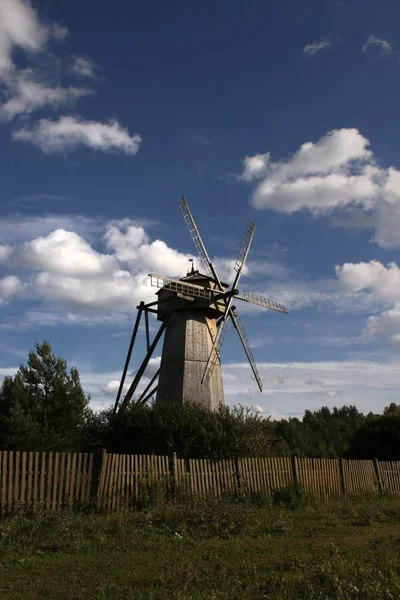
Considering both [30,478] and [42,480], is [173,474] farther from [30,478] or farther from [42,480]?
[30,478]

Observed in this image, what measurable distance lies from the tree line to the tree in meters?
0.05

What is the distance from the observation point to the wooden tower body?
87.2 feet

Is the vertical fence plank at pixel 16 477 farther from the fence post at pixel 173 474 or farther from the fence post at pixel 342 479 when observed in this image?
the fence post at pixel 342 479

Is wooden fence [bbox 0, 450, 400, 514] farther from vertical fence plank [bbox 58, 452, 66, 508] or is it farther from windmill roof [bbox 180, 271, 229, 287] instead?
windmill roof [bbox 180, 271, 229, 287]

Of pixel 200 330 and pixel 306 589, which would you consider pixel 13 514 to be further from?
pixel 200 330

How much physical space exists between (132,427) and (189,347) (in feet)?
27.7

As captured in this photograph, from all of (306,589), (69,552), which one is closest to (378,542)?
(306,589)

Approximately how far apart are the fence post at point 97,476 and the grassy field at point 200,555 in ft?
2.35

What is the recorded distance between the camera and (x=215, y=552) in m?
8.52

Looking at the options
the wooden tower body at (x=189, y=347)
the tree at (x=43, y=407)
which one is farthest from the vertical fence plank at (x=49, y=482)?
the tree at (x=43, y=407)

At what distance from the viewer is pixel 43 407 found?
112 ft

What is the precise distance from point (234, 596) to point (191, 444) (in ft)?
37.7

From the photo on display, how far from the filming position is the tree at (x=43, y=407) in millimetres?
30562

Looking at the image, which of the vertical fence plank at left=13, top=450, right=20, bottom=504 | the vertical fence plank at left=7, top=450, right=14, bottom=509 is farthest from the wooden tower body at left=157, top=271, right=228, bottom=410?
the vertical fence plank at left=7, top=450, right=14, bottom=509
